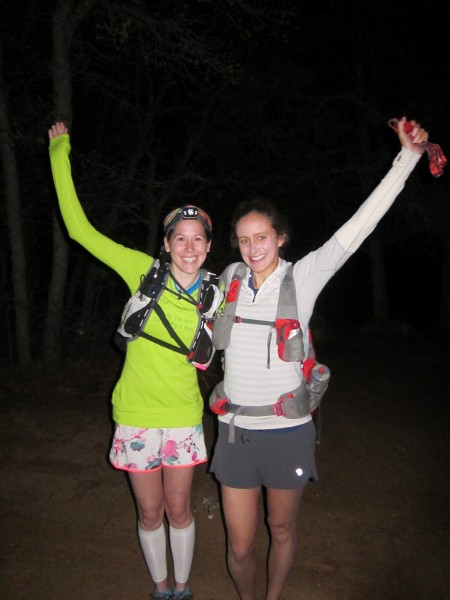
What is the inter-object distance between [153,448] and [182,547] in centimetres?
67

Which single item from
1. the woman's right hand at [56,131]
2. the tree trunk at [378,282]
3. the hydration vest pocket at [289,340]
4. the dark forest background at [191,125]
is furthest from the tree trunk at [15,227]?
the tree trunk at [378,282]

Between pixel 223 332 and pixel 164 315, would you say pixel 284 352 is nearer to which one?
pixel 223 332

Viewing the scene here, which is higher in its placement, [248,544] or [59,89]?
[59,89]

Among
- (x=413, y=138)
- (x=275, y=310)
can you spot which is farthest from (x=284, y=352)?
(x=413, y=138)

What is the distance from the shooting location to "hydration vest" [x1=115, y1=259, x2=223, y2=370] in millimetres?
2322

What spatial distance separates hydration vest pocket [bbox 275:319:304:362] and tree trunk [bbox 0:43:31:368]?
18.4ft

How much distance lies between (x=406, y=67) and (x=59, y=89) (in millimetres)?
10923

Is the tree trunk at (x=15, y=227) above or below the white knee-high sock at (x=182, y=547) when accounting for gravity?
above

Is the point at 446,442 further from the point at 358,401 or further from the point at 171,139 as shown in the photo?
the point at 171,139

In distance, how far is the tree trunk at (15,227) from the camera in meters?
6.10

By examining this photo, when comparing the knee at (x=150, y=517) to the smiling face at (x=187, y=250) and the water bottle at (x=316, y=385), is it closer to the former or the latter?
the water bottle at (x=316, y=385)

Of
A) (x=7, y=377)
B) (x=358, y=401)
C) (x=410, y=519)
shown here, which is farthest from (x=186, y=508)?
(x=7, y=377)

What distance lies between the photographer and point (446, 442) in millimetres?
4988

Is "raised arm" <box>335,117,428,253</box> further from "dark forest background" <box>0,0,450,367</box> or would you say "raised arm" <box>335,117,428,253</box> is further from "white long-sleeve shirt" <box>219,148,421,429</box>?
"dark forest background" <box>0,0,450,367</box>
